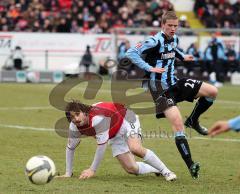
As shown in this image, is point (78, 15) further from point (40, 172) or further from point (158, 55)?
point (40, 172)

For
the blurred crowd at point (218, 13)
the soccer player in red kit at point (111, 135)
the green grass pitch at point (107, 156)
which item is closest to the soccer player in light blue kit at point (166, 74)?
the soccer player in red kit at point (111, 135)

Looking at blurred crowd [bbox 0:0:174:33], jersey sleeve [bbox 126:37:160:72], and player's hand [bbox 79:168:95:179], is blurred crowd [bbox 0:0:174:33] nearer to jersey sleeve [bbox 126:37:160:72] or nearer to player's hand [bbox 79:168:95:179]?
jersey sleeve [bbox 126:37:160:72]

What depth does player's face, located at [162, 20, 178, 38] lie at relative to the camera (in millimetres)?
10891

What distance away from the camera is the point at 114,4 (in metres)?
37.6

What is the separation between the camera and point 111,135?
10055 mm

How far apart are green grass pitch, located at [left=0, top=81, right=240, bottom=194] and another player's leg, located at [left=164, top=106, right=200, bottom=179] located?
17 cm

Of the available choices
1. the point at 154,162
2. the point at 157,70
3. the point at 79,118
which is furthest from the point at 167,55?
the point at 79,118

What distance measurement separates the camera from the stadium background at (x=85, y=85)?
32.4 feet

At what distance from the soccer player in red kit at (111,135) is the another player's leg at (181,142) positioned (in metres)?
0.27

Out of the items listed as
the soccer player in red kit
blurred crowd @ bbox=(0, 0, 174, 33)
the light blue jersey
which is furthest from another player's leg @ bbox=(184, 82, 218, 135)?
blurred crowd @ bbox=(0, 0, 174, 33)

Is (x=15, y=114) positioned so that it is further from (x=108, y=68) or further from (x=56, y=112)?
(x=108, y=68)

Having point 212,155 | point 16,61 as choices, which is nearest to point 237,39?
point 16,61

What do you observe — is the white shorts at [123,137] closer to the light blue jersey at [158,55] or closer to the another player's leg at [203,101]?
the light blue jersey at [158,55]

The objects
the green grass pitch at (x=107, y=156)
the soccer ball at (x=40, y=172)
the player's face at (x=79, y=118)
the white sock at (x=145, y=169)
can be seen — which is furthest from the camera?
the white sock at (x=145, y=169)
